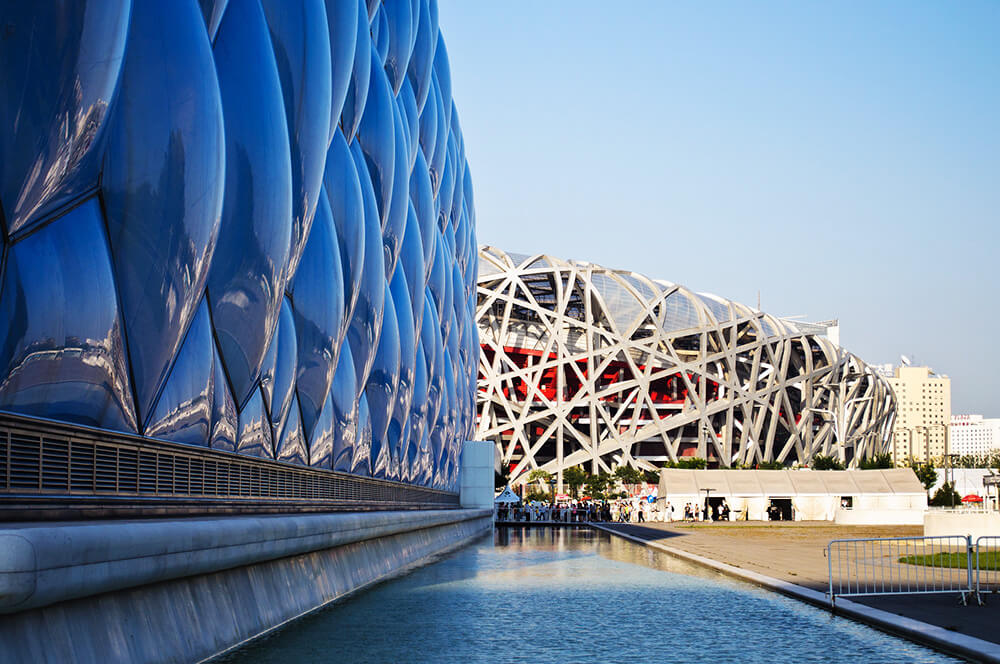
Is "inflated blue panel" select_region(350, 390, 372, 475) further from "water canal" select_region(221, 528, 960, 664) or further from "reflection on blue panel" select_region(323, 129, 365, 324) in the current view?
"reflection on blue panel" select_region(323, 129, 365, 324)

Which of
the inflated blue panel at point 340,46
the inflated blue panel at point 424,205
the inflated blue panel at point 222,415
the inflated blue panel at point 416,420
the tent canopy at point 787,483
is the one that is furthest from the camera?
the tent canopy at point 787,483

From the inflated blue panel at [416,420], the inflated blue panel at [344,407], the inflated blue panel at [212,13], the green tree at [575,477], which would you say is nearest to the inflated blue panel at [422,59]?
the inflated blue panel at [416,420]

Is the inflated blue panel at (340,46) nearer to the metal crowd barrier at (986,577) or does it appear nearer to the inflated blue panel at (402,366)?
the inflated blue panel at (402,366)

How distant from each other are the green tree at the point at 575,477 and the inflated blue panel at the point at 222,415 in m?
78.1

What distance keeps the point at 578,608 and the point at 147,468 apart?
238 inches

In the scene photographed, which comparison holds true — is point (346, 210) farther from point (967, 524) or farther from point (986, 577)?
point (967, 524)

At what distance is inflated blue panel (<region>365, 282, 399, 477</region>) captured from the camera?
731 inches

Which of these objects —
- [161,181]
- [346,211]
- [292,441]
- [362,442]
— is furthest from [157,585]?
[362,442]

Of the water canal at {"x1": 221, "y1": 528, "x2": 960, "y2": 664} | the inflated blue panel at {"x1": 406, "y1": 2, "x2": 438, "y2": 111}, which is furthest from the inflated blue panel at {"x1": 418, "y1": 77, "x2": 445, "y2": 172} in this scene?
the water canal at {"x1": 221, "y1": 528, "x2": 960, "y2": 664}

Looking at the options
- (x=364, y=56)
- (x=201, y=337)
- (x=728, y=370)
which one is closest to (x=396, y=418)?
(x=364, y=56)

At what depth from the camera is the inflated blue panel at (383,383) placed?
18.6 m

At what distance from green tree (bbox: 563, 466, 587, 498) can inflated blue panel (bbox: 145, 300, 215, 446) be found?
79022mm

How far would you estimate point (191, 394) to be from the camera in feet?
29.0

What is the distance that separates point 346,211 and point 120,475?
7689mm
